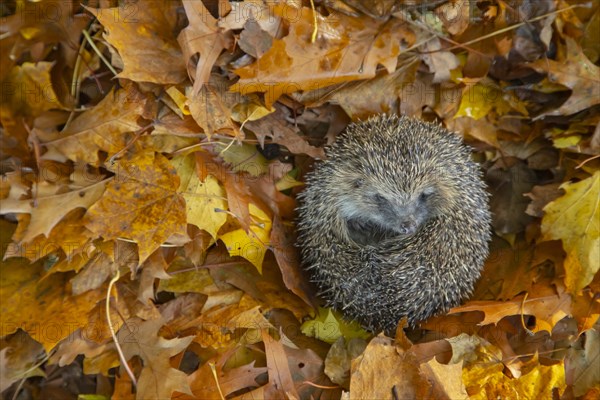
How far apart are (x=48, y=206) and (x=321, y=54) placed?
5.18 feet

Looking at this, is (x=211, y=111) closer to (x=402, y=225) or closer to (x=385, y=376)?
(x=402, y=225)

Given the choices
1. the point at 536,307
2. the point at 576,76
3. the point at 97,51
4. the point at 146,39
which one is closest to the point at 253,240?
the point at 146,39

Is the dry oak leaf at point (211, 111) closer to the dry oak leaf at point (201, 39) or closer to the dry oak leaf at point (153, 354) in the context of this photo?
the dry oak leaf at point (201, 39)

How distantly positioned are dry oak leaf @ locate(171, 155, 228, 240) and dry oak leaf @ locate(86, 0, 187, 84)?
452 mm

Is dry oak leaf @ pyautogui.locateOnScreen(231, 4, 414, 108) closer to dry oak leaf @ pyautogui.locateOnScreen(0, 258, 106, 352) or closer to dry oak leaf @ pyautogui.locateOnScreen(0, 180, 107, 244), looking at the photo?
dry oak leaf @ pyautogui.locateOnScreen(0, 180, 107, 244)

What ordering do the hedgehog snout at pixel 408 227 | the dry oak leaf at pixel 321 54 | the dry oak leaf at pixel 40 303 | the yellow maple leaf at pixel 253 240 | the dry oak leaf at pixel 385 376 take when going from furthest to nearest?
1. the hedgehog snout at pixel 408 227
2. the yellow maple leaf at pixel 253 240
3. the dry oak leaf at pixel 321 54
4. the dry oak leaf at pixel 40 303
5. the dry oak leaf at pixel 385 376

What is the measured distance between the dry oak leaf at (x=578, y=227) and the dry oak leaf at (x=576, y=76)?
0.42 meters

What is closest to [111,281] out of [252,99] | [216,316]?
[216,316]

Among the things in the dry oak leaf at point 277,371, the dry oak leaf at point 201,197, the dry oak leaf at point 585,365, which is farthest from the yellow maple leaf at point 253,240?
the dry oak leaf at point 585,365

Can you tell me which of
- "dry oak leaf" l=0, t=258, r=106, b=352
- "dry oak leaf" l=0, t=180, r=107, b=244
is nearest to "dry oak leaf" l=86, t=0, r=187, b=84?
"dry oak leaf" l=0, t=180, r=107, b=244

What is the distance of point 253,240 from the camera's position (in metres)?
3.23

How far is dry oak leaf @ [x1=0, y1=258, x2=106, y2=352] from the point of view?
296cm

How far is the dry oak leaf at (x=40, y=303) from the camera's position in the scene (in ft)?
9.71

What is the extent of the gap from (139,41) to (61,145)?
658mm
